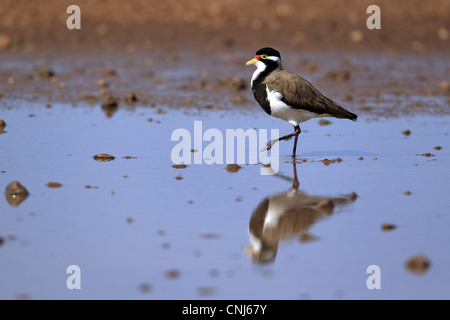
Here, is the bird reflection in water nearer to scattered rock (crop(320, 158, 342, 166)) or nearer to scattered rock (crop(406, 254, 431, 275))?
scattered rock (crop(406, 254, 431, 275))

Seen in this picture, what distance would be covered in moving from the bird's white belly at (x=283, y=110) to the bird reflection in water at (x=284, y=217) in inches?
58.7

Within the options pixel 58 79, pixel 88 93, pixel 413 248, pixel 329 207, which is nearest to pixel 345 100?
pixel 88 93

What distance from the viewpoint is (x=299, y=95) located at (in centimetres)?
846

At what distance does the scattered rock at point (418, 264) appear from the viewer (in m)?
5.06

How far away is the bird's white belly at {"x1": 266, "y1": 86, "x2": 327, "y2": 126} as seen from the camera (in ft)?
27.6

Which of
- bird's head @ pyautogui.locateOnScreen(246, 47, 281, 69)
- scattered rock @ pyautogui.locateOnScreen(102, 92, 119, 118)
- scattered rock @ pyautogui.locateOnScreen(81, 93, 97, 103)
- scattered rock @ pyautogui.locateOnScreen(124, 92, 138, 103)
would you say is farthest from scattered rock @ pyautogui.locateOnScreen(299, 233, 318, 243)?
scattered rock @ pyautogui.locateOnScreen(81, 93, 97, 103)

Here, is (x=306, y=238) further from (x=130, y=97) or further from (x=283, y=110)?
(x=130, y=97)

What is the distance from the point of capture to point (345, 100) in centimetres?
1239

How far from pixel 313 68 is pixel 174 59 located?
298 cm

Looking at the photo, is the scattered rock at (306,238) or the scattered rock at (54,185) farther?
the scattered rock at (54,185)

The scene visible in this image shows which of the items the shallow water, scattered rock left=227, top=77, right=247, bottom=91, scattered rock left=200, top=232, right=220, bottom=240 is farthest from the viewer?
scattered rock left=227, top=77, right=247, bottom=91

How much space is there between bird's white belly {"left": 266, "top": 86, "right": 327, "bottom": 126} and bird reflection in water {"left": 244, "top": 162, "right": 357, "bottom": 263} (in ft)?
4.89

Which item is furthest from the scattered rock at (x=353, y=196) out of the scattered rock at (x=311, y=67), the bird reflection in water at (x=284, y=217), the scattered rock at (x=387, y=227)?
the scattered rock at (x=311, y=67)

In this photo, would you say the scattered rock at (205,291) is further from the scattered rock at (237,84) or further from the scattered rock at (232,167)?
the scattered rock at (237,84)
